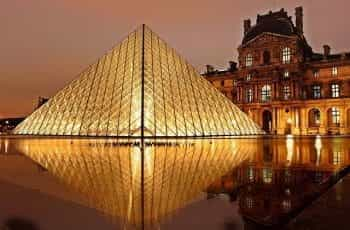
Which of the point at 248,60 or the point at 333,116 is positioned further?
the point at 248,60

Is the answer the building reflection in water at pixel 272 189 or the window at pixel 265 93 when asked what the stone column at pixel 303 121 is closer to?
the window at pixel 265 93

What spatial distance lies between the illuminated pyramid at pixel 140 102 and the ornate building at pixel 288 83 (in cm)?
2342

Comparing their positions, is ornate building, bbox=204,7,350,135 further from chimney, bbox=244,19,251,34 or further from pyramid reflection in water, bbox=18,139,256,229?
pyramid reflection in water, bbox=18,139,256,229

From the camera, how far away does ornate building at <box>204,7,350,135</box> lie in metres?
47.7

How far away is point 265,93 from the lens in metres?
52.1

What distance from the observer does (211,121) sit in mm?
24344

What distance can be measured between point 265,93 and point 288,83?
375 cm

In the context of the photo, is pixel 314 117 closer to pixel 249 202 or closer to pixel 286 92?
pixel 286 92

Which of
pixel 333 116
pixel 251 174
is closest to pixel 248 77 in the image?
pixel 333 116

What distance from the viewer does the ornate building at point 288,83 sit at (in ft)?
156

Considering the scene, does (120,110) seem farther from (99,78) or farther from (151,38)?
(151,38)

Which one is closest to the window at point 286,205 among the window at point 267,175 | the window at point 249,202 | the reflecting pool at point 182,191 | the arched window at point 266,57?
the reflecting pool at point 182,191

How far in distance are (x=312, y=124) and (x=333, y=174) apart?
4655 centimetres

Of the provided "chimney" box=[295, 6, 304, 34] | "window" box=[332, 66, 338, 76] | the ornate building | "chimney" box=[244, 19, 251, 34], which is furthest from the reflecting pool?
"chimney" box=[244, 19, 251, 34]
